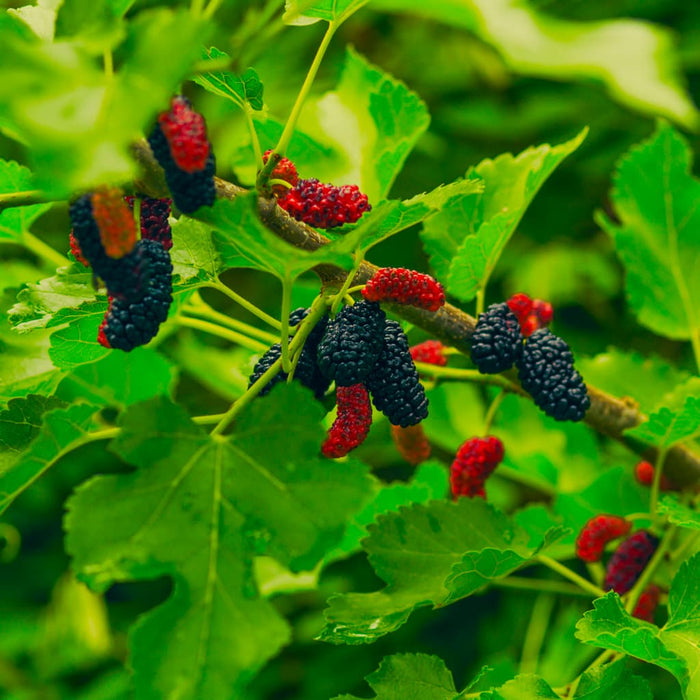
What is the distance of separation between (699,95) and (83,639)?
1788 millimetres

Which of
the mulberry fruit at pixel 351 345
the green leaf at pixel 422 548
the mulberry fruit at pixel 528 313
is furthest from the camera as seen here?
the mulberry fruit at pixel 528 313

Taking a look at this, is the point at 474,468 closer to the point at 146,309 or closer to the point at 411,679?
the point at 411,679

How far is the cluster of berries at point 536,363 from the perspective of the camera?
775 mm

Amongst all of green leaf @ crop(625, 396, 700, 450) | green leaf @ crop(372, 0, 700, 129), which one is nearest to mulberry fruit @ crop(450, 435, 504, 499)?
green leaf @ crop(625, 396, 700, 450)

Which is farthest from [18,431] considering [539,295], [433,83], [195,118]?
[433,83]

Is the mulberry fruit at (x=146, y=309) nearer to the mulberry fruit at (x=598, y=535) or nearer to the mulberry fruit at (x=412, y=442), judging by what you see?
the mulberry fruit at (x=412, y=442)

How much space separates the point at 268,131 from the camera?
90 centimetres

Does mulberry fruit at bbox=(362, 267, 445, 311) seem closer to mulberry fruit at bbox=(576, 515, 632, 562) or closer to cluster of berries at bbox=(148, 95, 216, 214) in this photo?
cluster of berries at bbox=(148, 95, 216, 214)

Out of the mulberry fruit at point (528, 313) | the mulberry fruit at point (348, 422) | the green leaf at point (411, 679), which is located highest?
the mulberry fruit at point (528, 313)

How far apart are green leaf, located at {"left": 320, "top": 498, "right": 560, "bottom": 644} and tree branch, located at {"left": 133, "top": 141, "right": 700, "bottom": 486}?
0.15m

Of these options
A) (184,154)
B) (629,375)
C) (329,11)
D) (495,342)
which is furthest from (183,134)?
(629,375)

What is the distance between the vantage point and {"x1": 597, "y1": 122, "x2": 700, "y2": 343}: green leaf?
107 centimetres

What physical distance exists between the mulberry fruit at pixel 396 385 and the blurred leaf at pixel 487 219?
0.16 m

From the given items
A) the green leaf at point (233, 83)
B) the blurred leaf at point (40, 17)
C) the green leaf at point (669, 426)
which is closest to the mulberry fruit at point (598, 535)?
the green leaf at point (669, 426)
